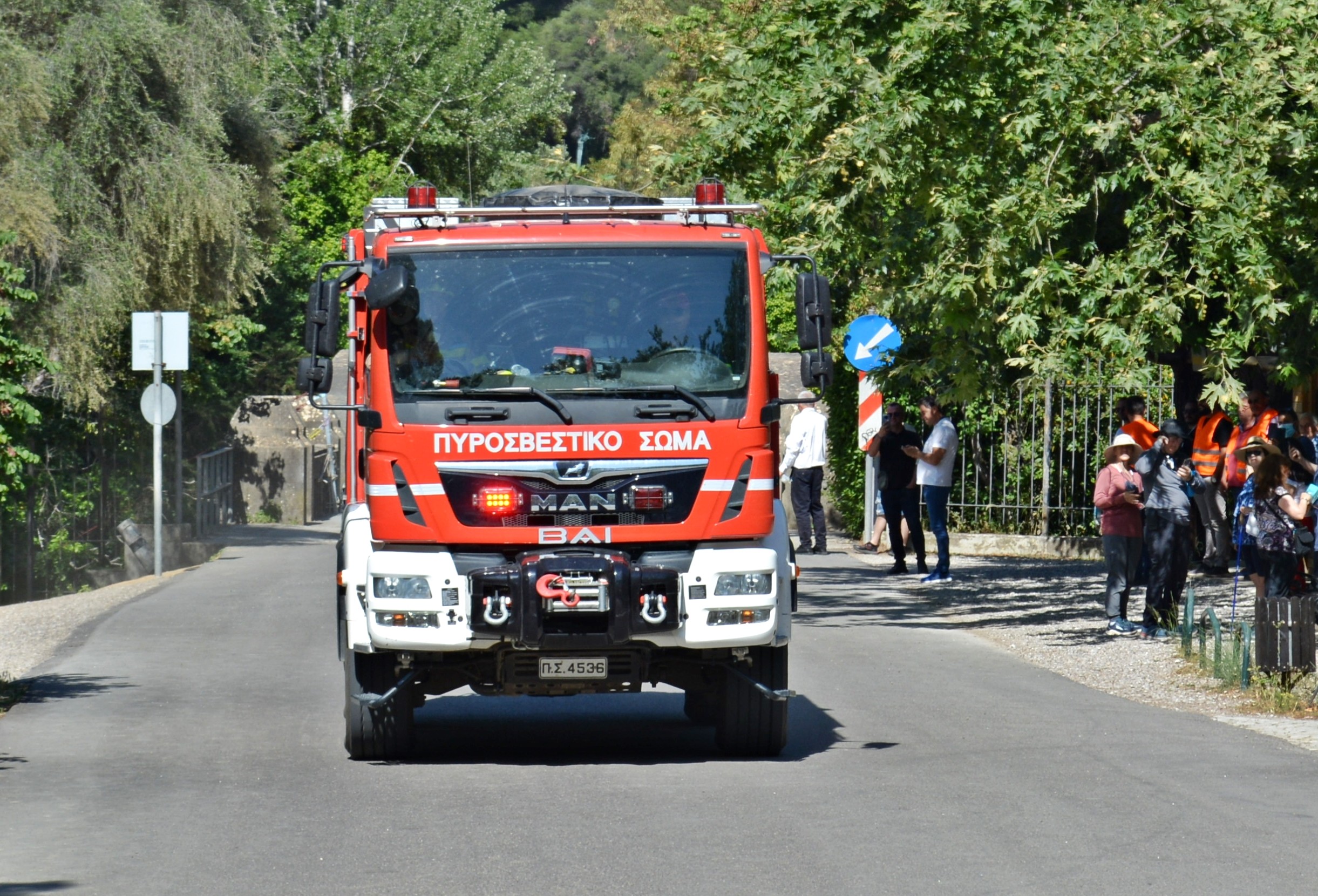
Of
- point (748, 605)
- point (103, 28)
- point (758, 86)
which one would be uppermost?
point (103, 28)

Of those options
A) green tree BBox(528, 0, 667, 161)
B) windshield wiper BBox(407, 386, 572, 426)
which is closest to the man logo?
windshield wiper BBox(407, 386, 572, 426)

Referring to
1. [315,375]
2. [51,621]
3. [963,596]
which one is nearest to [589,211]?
[315,375]

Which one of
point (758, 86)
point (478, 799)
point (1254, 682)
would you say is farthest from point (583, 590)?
point (758, 86)

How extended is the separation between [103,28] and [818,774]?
19.3 metres

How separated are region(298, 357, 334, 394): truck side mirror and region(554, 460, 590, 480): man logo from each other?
53.0 inches

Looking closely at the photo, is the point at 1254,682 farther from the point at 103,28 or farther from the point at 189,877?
the point at 103,28

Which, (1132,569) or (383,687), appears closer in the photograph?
(383,687)

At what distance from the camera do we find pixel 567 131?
7238cm

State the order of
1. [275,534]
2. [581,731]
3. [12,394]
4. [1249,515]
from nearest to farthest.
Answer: [581,731]
[12,394]
[1249,515]
[275,534]

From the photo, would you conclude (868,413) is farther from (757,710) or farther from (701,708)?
(757,710)

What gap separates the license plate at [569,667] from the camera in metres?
9.16

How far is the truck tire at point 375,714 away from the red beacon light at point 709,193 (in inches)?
108

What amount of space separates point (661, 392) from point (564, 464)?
1.86 feet

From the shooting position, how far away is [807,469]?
22297 mm
